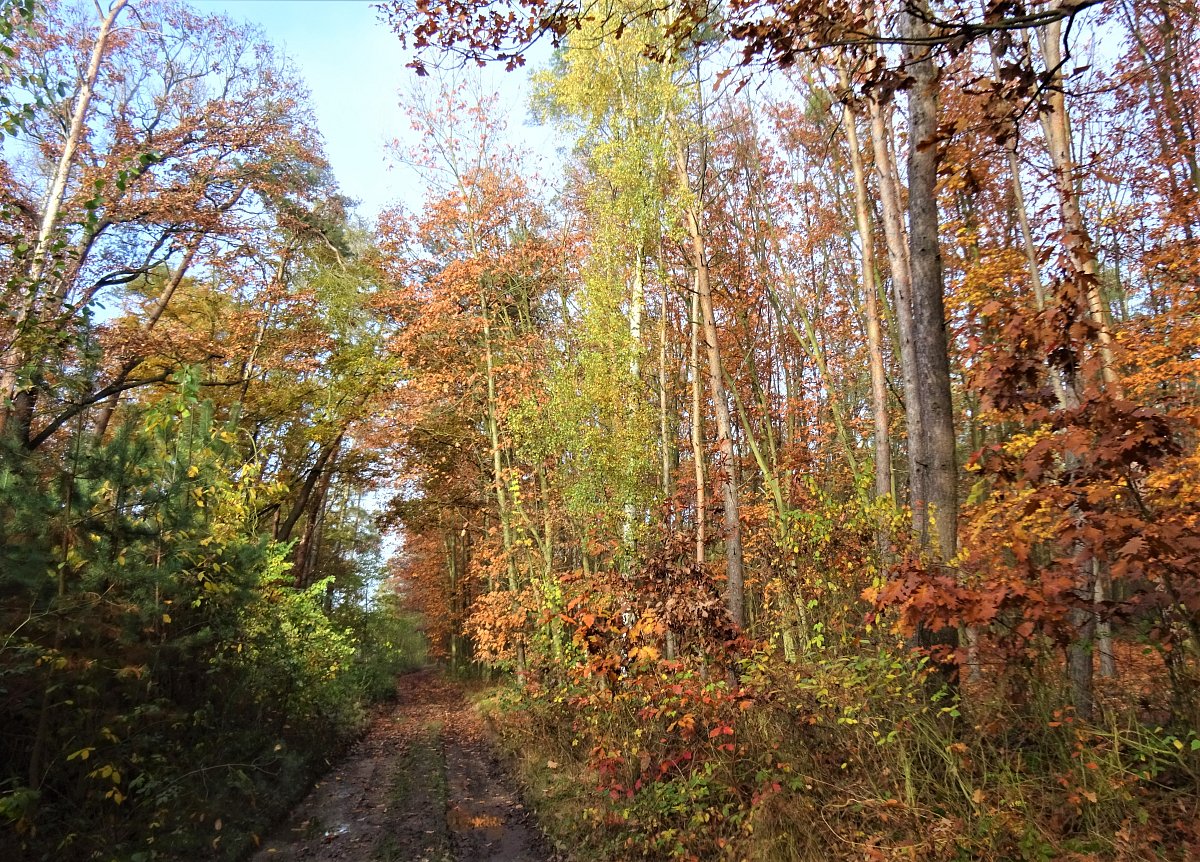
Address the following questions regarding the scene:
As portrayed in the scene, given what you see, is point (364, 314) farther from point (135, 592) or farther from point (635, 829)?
point (635, 829)

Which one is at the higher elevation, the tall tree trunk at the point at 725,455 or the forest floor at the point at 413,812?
the tall tree trunk at the point at 725,455

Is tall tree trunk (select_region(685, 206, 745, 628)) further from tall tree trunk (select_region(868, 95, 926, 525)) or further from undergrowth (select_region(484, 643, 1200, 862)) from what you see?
tall tree trunk (select_region(868, 95, 926, 525))

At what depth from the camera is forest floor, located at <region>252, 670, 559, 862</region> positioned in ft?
20.6

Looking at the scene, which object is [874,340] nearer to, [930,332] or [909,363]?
[909,363]

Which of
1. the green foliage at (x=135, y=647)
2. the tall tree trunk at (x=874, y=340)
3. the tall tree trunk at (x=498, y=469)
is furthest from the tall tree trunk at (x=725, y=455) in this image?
the tall tree trunk at (x=498, y=469)

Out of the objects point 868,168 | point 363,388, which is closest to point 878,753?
point 868,168

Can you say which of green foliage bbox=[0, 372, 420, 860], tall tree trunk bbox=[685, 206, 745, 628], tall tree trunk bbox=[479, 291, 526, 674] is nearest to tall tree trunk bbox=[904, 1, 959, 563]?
tall tree trunk bbox=[685, 206, 745, 628]

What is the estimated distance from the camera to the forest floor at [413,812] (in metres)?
6.28

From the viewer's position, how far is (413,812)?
753cm

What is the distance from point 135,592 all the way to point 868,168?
12.7 metres

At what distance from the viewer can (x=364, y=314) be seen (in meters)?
17.5

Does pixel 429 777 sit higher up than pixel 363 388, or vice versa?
pixel 363 388

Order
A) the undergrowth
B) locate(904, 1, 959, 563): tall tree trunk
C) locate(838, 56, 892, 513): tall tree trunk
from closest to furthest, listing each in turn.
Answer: the undergrowth < locate(904, 1, 959, 563): tall tree trunk < locate(838, 56, 892, 513): tall tree trunk

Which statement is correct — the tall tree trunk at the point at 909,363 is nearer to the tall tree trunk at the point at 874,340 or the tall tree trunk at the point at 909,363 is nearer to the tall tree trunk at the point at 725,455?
the tall tree trunk at the point at 725,455
